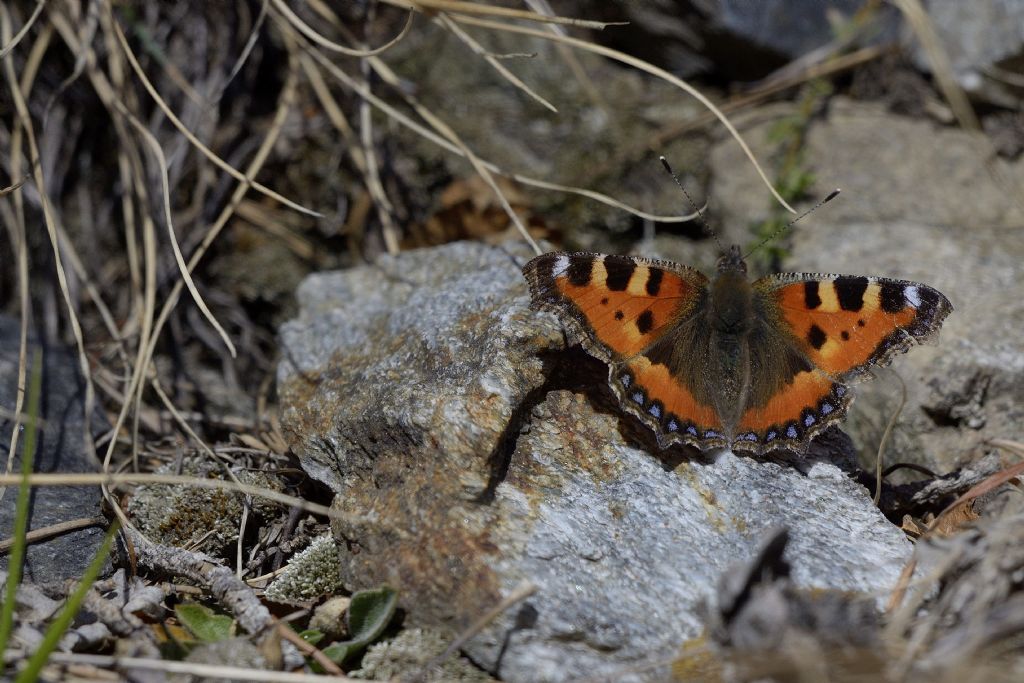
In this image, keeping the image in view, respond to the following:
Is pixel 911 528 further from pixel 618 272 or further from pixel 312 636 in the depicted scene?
pixel 312 636

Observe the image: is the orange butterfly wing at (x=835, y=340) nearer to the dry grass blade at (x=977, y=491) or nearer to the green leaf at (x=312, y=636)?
the dry grass blade at (x=977, y=491)

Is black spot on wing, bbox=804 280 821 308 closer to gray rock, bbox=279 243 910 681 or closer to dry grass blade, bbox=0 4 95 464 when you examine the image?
gray rock, bbox=279 243 910 681

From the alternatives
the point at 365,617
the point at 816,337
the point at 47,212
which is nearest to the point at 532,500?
the point at 365,617

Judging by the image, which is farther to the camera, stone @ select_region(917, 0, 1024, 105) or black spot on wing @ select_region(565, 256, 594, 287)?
stone @ select_region(917, 0, 1024, 105)

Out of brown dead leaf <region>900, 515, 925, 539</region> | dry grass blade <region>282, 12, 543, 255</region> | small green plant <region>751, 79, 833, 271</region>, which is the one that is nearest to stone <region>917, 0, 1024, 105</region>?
small green plant <region>751, 79, 833, 271</region>

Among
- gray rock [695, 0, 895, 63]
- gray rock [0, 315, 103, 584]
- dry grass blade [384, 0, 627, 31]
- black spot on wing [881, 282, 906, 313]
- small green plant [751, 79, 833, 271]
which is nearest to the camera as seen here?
gray rock [0, 315, 103, 584]

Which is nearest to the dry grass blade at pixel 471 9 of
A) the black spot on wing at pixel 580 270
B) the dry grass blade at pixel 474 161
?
the dry grass blade at pixel 474 161

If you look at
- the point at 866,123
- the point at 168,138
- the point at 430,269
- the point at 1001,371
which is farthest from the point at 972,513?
the point at 168,138

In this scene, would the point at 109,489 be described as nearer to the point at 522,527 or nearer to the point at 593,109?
the point at 522,527
